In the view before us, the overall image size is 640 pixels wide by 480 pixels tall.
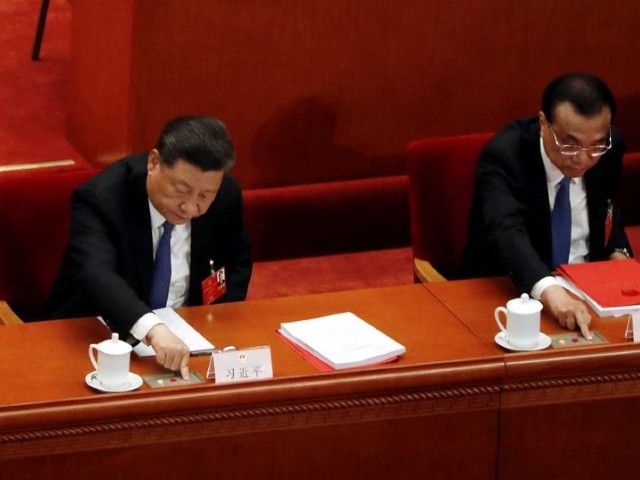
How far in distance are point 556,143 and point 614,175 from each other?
0.35 metres

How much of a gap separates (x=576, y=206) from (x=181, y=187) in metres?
1.17

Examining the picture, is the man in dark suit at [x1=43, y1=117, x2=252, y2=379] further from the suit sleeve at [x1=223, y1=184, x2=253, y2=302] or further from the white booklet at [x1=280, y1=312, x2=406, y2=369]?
the white booklet at [x1=280, y1=312, x2=406, y2=369]

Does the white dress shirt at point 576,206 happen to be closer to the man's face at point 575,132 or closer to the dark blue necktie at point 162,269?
the man's face at point 575,132

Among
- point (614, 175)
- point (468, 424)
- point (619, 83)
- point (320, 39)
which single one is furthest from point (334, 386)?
point (619, 83)

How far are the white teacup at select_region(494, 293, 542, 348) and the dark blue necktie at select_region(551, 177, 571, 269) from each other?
61cm

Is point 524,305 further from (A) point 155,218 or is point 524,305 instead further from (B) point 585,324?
(A) point 155,218

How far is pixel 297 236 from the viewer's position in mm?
4637

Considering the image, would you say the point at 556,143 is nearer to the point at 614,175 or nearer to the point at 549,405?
the point at 614,175

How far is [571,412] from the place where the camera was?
2904 mm

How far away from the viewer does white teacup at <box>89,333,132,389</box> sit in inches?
104

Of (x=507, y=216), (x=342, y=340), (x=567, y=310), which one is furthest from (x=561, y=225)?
(x=342, y=340)

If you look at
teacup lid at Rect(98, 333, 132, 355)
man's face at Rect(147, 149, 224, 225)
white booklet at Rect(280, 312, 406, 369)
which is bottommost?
white booklet at Rect(280, 312, 406, 369)

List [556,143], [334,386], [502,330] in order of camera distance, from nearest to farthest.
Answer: [334,386] < [502,330] < [556,143]

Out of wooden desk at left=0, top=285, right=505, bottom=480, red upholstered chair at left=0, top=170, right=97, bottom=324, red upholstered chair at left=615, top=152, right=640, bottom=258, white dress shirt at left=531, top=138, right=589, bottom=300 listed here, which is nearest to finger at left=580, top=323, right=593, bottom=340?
wooden desk at left=0, top=285, right=505, bottom=480
